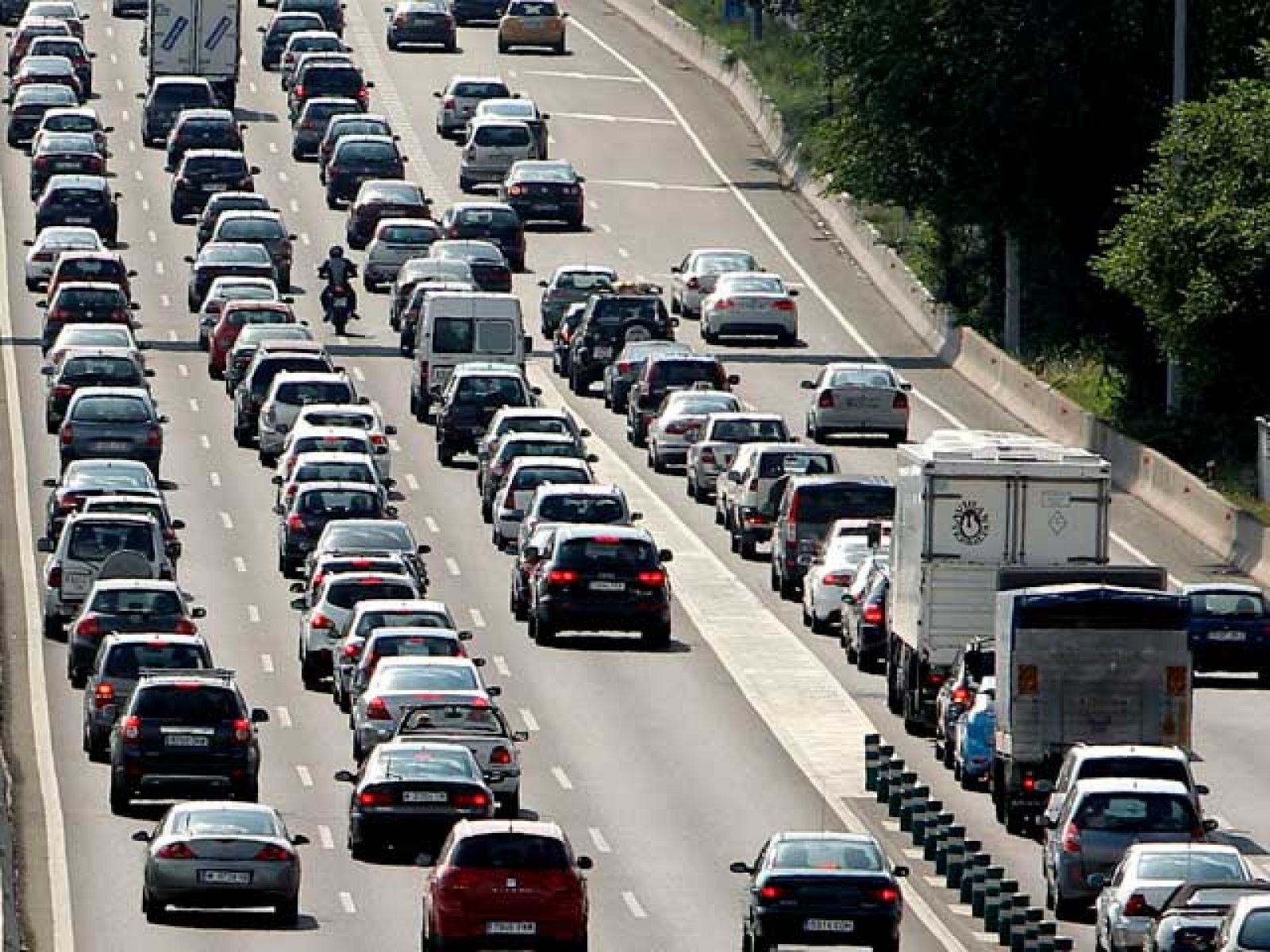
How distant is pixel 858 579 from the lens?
5819 centimetres

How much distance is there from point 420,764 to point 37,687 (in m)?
12.6

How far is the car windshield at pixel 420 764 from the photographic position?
4441 centimetres

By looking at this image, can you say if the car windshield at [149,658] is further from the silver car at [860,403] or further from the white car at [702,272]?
the white car at [702,272]

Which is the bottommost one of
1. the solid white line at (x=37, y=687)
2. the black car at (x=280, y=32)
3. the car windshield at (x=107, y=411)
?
the solid white line at (x=37, y=687)

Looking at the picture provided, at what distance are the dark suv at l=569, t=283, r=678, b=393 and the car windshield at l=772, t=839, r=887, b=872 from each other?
4452 cm

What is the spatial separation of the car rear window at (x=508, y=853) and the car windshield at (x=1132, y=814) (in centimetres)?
530

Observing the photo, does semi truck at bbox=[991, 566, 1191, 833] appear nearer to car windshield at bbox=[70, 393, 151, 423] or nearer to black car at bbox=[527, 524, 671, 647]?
black car at bbox=[527, 524, 671, 647]

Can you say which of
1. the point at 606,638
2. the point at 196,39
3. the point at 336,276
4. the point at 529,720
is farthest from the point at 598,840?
the point at 196,39

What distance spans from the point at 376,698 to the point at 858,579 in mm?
10055

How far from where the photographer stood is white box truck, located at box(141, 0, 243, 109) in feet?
385

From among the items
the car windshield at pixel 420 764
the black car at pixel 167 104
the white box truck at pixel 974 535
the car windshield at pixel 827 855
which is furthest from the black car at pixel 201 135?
the car windshield at pixel 827 855

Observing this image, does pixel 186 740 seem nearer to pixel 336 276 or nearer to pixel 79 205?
pixel 336 276

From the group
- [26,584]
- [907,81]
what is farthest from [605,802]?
[907,81]

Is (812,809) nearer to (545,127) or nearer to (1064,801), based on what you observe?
(1064,801)
